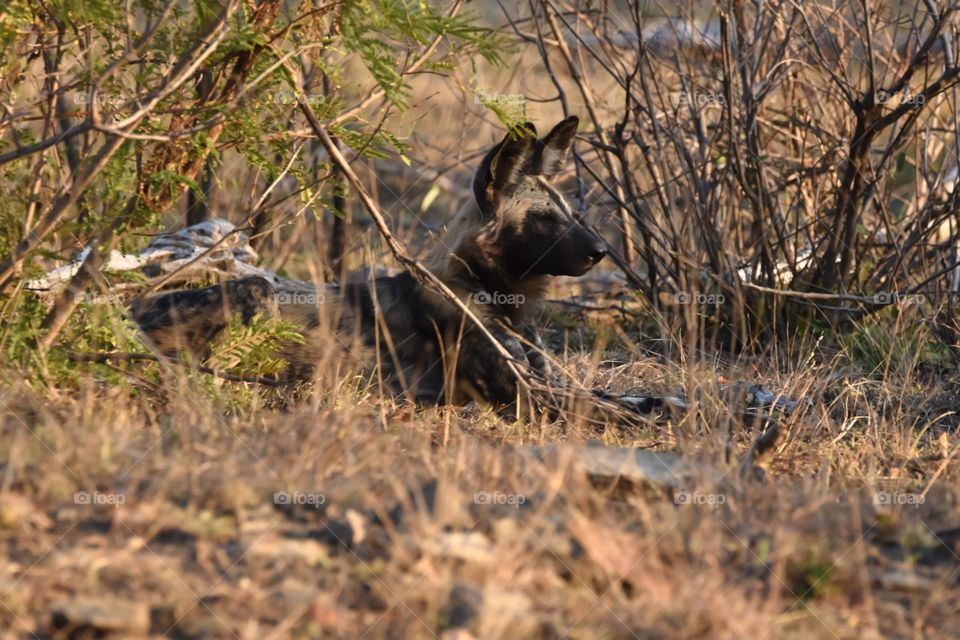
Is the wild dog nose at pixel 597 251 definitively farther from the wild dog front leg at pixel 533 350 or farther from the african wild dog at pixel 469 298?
the wild dog front leg at pixel 533 350

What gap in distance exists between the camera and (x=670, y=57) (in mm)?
7145

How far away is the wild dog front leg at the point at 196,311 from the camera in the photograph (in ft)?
17.5

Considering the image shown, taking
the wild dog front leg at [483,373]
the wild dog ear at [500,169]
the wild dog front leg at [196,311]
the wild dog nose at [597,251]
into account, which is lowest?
the wild dog front leg at [483,373]

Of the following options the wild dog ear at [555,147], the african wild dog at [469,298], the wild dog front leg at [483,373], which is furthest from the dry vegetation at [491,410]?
the wild dog ear at [555,147]

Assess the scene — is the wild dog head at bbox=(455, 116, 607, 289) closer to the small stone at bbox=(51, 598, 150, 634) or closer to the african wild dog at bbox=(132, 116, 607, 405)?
the african wild dog at bbox=(132, 116, 607, 405)

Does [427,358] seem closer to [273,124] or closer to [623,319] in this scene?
[273,124]

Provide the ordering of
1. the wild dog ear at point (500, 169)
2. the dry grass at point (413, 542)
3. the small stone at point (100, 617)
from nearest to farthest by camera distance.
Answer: the small stone at point (100, 617)
the dry grass at point (413, 542)
the wild dog ear at point (500, 169)

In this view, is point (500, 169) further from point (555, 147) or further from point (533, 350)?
point (533, 350)

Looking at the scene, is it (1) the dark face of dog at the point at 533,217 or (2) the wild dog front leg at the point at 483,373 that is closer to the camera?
(2) the wild dog front leg at the point at 483,373

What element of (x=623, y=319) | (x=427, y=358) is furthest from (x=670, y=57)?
(x=427, y=358)

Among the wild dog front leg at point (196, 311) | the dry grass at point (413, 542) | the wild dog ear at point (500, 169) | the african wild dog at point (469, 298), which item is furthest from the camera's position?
the wild dog ear at point (500, 169)

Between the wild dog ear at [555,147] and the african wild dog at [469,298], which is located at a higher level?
the wild dog ear at [555,147]

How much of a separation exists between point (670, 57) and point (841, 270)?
1821 mm

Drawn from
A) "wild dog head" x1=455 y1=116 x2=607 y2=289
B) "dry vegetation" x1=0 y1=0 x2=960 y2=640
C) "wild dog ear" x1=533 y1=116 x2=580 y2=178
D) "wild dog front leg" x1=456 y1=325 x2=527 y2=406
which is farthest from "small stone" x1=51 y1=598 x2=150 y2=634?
"wild dog ear" x1=533 y1=116 x2=580 y2=178
